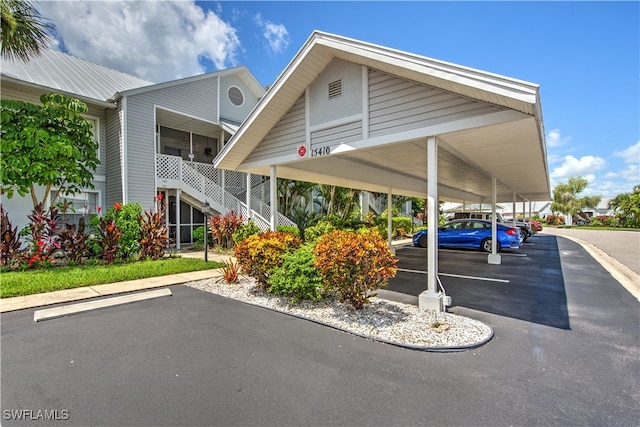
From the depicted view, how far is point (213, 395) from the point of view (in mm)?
2787

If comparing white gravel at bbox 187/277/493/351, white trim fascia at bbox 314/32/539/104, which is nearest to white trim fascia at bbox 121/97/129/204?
white gravel at bbox 187/277/493/351

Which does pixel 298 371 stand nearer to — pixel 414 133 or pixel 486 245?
pixel 414 133

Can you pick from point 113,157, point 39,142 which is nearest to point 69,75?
point 113,157

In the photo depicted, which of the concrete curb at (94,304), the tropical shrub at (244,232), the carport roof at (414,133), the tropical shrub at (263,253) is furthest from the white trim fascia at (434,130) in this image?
the tropical shrub at (244,232)

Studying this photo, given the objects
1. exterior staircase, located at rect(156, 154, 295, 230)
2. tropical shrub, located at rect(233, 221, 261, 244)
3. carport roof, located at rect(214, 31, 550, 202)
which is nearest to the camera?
carport roof, located at rect(214, 31, 550, 202)

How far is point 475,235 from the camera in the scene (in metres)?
13.7

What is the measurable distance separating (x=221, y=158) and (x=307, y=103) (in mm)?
2949

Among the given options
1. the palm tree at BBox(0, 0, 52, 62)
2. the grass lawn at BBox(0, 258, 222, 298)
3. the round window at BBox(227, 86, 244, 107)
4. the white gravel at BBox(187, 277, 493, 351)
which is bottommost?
Answer: the white gravel at BBox(187, 277, 493, 351)

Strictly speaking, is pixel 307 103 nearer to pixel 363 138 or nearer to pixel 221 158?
pixel 363 138

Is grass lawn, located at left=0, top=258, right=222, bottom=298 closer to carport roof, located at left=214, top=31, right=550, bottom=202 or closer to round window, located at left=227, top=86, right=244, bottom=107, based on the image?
carport roof, located at left=214, top=31, right=550, bottom=202

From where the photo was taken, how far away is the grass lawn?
6223 mm

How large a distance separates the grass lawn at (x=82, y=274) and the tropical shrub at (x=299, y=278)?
4.20 m

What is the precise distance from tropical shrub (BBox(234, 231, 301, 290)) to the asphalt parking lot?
1.00m

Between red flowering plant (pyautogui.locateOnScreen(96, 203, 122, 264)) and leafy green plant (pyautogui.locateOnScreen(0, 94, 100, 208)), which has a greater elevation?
leafy green plant (pyautogui.locateOnScreen(0, 94, 100, 208))
